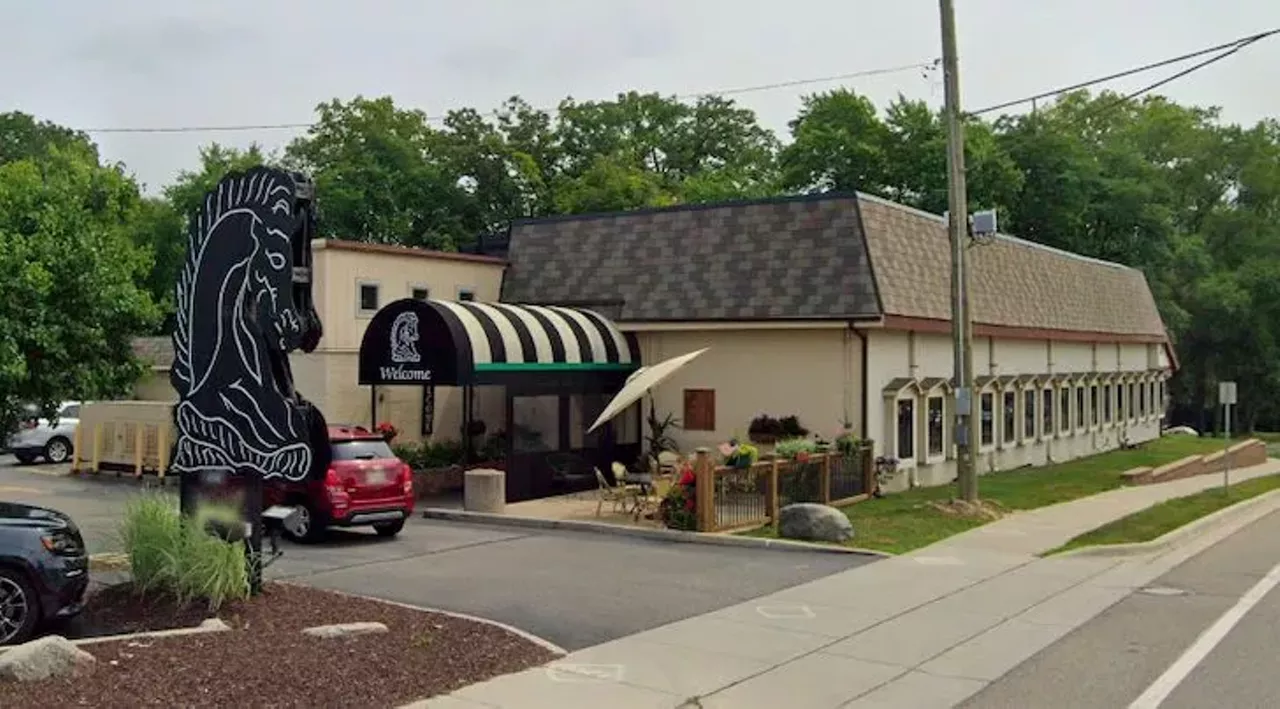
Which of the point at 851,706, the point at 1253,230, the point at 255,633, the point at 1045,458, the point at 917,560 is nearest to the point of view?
the point at 851,706

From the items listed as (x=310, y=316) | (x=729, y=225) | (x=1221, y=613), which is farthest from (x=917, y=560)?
(x=729, y=225)

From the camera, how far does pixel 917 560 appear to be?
49.4 ft

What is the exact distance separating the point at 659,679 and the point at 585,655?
2.96ft

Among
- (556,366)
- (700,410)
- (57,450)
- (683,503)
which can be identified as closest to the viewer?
(683,503)

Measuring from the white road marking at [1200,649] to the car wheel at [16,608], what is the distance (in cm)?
844

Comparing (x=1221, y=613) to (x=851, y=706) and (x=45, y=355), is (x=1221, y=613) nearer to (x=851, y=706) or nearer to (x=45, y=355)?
(x=851, y=706)

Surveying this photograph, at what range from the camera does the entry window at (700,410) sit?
23.7 meters

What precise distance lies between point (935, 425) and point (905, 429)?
182 cm

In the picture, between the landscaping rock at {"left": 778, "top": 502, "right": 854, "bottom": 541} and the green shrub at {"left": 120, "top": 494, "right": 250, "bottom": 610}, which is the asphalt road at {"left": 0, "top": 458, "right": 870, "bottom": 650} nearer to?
the landscaping rock at {"left": 778, "top": 502, "right": 854, "bottom": 541}

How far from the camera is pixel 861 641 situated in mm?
10422

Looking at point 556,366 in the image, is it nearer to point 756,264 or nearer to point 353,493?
point 756,264

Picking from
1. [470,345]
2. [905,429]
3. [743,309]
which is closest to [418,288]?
[470,345]

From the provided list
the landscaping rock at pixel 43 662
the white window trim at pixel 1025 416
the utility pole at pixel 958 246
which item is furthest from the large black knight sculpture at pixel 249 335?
the white window trim at pixel 1025 416

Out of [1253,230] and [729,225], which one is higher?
[1253,230]
